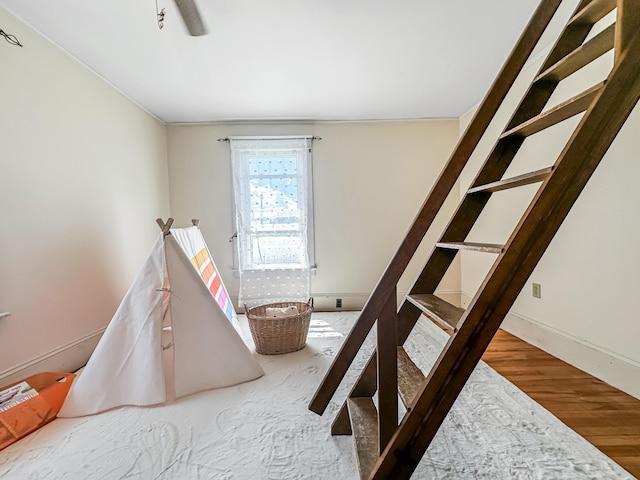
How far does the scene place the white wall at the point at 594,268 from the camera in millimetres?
2031

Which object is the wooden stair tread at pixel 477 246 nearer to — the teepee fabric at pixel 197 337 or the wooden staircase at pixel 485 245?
the wooden staircase at pixel 485 245

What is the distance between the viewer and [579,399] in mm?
1961

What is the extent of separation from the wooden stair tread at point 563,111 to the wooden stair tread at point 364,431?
1.21 m

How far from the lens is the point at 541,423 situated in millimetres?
1716

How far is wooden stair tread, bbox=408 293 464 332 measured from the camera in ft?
3.56

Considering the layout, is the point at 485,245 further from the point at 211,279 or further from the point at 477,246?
the point at 211,279

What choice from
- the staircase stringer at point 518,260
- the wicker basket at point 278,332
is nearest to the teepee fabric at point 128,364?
the wicker basket at point 278,332

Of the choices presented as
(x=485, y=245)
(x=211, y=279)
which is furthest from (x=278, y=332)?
(x=485, y=245)

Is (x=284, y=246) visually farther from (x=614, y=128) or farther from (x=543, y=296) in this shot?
(x=614, y=128)

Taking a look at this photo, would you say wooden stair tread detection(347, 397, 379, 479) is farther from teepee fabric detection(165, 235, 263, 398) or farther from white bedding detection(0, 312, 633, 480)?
teepee fabric detection(165, 235, 263, 398)

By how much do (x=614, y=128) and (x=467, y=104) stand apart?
3.19 meters

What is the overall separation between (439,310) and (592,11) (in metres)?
1.07

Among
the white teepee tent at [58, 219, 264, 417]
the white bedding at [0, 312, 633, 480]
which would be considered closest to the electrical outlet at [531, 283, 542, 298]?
the white bedding at [0, 312, 633, 480]

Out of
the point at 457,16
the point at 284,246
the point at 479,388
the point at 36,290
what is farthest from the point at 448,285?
the point at 36,290
